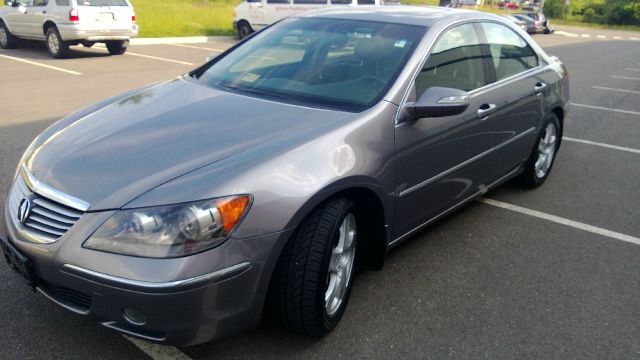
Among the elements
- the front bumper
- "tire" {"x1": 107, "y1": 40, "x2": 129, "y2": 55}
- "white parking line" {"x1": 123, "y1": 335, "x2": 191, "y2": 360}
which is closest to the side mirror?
the front bumper

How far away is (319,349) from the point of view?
2699 millimetres

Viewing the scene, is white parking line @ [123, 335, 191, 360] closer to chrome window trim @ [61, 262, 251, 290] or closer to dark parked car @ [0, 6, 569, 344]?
dark parked car @ [0, 6, 569, 344]

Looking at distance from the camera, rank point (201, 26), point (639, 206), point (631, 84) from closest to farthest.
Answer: point (639, 206) < point (631, 84) < point (201, 26)

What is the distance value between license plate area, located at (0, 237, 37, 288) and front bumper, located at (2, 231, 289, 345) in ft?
0.06

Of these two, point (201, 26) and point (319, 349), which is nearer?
point (319, 349)

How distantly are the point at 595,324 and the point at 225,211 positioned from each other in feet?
7.08

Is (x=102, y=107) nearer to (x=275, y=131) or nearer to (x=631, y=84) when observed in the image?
(x=275, y=131)

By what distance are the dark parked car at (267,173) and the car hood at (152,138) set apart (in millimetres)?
11

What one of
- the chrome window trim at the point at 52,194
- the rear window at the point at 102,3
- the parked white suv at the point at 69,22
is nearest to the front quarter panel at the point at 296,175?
the chrome window trim at the point at 52,194

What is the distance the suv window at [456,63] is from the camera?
3410 mm

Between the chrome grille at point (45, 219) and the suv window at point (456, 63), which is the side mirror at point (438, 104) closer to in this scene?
the suv window at point (456, 63)

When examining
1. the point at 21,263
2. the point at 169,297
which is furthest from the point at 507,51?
the point at 21,263

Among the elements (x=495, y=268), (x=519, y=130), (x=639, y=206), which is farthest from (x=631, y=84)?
(x=495, y=268)

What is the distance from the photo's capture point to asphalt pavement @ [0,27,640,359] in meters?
2.68
